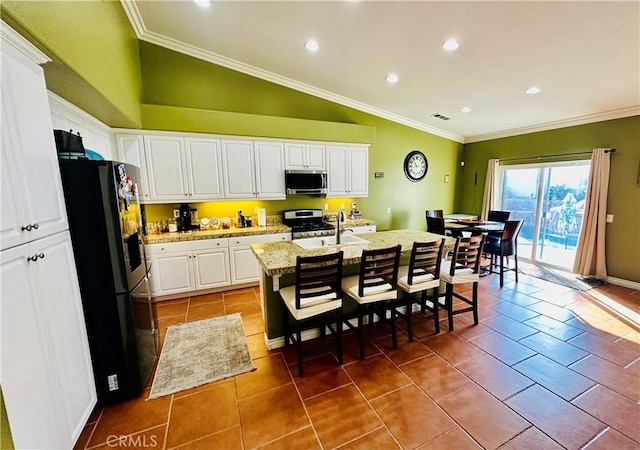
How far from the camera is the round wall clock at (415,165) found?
579 cm

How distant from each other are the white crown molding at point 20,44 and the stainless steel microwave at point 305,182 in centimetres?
297

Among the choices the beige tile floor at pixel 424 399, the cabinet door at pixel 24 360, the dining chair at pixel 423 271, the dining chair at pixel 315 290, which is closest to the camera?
the cabinet door at pixel 24 360

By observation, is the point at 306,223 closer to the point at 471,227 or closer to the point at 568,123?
the point at 471,227

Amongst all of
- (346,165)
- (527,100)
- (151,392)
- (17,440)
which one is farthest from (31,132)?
(527,100)

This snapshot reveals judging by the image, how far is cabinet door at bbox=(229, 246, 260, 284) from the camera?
12.7 ft

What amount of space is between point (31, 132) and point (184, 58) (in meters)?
3.18

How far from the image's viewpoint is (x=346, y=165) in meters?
4.76

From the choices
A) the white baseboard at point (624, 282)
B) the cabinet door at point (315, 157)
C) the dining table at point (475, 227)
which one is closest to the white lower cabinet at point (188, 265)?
the cabinet door at point (315, 157)

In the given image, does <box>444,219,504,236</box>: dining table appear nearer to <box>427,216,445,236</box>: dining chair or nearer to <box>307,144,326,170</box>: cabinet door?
<box>427,216,445,236</box>: dining chair

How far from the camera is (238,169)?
398cm

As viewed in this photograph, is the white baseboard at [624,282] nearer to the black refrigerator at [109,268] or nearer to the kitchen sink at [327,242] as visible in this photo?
the kitchen sink at [327,242]

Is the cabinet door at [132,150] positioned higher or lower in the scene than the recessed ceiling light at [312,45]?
lower

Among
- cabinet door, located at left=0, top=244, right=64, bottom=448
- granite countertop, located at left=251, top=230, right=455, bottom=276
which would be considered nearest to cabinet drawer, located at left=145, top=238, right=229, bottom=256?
granite countertop, located at left=251, top=230, right=455, bottom=276

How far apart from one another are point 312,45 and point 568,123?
4698 millimetres
